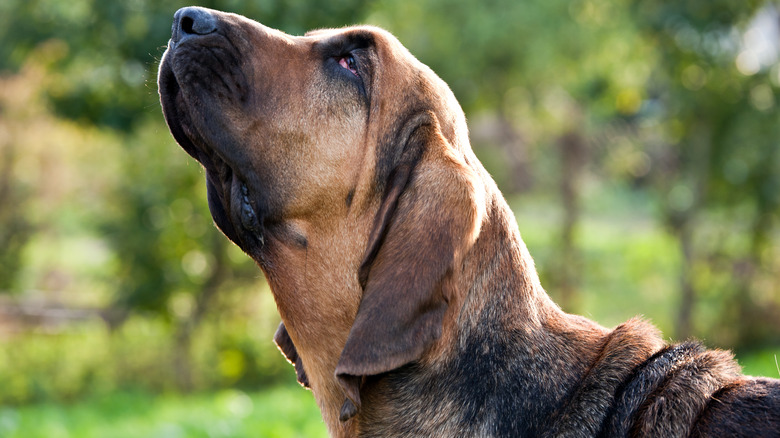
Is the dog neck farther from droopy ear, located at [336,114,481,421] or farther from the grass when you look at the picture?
the grass

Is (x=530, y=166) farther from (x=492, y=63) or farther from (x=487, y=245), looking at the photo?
(x=487, y=245)

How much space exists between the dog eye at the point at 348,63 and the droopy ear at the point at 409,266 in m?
0.65

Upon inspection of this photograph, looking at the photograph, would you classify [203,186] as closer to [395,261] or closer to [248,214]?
[248,214]

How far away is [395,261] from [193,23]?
1.44 metres

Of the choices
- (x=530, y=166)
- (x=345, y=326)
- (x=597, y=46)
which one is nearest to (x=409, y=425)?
(x=345, y=326)

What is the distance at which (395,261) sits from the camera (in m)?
3.03

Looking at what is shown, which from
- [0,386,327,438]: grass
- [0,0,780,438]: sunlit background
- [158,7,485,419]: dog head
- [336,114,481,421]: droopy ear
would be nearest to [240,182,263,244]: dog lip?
[158,7,485,419]: dog head

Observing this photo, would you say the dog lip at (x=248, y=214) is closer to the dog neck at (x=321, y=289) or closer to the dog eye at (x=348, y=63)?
the dog neck at (x=321, y=289)

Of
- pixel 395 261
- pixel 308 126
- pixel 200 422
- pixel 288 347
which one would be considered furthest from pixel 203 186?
pixel 395 261

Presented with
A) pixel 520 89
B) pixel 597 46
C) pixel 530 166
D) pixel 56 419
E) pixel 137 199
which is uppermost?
pixel 597 46

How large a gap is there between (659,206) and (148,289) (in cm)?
1068

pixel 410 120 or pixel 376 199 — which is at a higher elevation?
pixel 410 120

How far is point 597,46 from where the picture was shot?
15414 millimetres

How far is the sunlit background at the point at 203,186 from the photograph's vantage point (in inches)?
558
